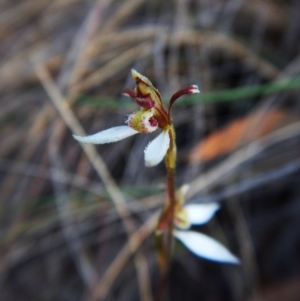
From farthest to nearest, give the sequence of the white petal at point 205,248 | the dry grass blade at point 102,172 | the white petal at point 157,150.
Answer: the dry grass blade at point 102,172 → the white petal at point 205,248 → the white petal at point 157,150

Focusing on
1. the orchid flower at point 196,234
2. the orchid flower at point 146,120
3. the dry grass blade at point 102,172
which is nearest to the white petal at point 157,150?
the orchid flower at point 146,120

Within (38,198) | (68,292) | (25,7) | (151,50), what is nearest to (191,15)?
(151,50)

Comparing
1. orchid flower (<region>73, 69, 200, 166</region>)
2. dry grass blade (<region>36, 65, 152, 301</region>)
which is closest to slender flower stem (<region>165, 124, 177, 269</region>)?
orchid flower (<region>73, 69, 200, 166</region>)

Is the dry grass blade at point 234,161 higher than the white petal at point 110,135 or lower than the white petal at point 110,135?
higher

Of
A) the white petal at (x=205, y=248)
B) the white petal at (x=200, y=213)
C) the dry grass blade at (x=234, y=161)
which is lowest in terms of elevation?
the white petal at (x=205, y=248)

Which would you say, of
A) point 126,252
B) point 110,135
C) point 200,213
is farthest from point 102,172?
point 110,135

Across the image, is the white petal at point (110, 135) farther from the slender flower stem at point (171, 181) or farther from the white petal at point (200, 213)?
the white petal at point (200, 213)

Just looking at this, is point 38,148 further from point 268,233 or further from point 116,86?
point 268,233
